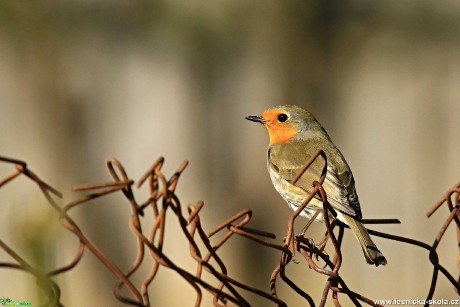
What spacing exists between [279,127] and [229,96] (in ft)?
8.36

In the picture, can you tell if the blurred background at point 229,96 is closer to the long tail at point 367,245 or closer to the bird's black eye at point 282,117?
the bird's black eye at point 282,117

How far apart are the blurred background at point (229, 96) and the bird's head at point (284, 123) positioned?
2152 mm

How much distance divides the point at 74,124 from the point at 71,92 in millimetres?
330

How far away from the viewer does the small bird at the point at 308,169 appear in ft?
10.4

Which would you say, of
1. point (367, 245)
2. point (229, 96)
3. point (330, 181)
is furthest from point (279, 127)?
point (229, 96)

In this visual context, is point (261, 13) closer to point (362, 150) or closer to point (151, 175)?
point (362, 150)

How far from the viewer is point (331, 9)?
6223 millimetres

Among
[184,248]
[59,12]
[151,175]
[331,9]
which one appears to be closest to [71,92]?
[59,12]

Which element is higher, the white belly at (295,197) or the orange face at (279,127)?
the orange face at (279,127)

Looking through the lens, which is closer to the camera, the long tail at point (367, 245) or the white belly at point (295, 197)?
the long tail at point (367, 245)

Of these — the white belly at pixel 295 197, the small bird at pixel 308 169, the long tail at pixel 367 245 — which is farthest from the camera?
the white belly at pixel 295 197

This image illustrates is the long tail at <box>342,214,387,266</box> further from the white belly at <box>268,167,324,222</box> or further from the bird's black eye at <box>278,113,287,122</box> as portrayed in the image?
the bird's black eye at <box>278,113,287,122</box>

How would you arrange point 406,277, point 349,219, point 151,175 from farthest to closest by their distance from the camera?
1. point 406,277
2. point 349,219
3. point 151,175

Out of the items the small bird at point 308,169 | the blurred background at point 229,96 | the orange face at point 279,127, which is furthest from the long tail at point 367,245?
the blurred background at point 229,96
